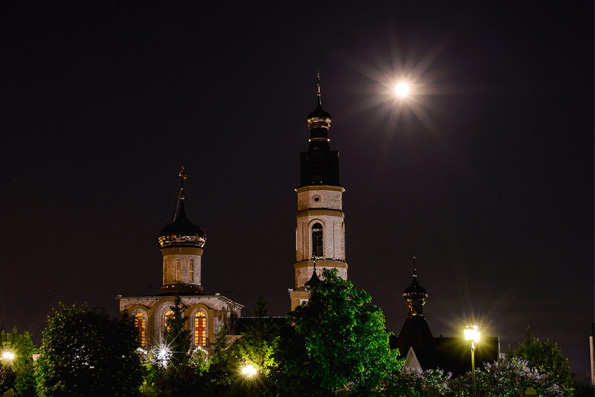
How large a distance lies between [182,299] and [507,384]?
3775cm

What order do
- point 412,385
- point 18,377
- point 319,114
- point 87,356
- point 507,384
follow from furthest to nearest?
point 319,114 < point 18,377 < point 87,356 < point 507,384 < point 412,385

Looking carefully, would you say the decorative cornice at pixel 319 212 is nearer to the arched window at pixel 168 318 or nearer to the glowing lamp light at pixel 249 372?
the arched window at pixel 168 318

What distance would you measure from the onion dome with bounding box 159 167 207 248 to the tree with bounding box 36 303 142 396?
28136mm

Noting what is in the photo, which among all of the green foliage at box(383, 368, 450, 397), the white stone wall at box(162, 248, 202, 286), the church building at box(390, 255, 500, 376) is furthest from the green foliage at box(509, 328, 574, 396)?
the green foliage at box(383, 368, 450, 397)

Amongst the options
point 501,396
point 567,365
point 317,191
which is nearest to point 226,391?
point 501,396

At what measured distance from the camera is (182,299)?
75125 mm

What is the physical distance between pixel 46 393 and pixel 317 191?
124 feet

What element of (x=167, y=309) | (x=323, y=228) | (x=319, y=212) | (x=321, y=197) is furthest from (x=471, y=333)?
(x=321, y=197)

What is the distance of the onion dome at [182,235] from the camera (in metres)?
78.1

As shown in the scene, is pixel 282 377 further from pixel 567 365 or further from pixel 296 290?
pixel 567 365

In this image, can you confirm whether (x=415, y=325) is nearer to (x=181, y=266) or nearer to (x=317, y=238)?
(x=317, y=238)

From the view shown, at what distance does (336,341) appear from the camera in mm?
40750

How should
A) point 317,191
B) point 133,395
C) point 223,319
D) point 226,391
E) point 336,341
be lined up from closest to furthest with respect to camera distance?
point 336,341 → point 226,391 → point 133,395 → point 223,319 → point 317,191

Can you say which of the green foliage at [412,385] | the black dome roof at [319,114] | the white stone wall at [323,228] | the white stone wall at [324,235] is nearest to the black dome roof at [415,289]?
the white stone wall at [323,228]
